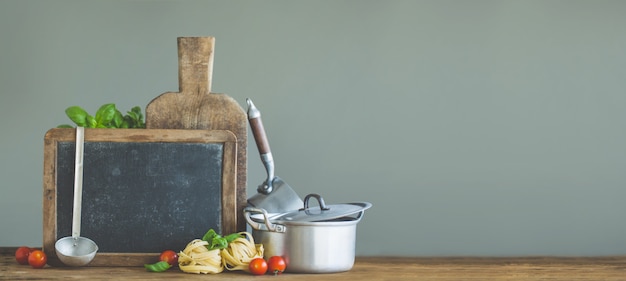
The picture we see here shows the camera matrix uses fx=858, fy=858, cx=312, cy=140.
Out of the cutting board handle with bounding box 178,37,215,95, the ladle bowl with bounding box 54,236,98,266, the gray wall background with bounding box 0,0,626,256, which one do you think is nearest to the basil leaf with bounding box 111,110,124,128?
the cutting board handle with bounding box 178,37,215,95

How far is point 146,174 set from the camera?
1729mm

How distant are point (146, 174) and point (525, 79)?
3.76 feet

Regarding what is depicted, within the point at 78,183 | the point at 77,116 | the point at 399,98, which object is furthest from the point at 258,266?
the point at 399,98

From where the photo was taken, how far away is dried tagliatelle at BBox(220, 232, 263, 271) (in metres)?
1.63

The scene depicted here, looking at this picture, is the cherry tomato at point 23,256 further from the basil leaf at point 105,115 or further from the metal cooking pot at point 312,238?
the metal cooking pot at point 312,238

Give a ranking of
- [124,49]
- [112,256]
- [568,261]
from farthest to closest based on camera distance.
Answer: [124,49], [568,261], [112,256]

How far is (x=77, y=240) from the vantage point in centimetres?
170

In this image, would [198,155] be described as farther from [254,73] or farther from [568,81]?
[568,81]

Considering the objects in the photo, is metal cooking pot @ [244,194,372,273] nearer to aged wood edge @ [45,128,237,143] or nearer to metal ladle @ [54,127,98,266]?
aged wood edge @ [45,128,237,143]

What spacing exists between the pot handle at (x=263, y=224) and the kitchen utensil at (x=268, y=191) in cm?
4

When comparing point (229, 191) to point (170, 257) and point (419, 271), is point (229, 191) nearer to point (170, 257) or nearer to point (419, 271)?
point (170, 257)

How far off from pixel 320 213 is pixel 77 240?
1.60 ft

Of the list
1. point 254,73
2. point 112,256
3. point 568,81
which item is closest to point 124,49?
point 254,73

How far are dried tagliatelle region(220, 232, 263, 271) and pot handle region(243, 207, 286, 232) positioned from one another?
0.10ft
